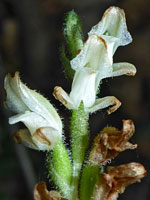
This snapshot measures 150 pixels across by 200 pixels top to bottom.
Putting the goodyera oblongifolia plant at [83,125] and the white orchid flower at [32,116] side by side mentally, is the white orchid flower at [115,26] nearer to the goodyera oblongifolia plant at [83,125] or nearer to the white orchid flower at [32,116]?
the goodyera oblongifolia plant at [83,125]

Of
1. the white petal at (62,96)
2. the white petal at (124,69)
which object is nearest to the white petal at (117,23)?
the white petal at (124,69)

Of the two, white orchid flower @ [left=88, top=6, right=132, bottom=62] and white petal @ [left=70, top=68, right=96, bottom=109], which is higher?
white orchid flower @ [left=88, top=6, right=132, bottom=62]

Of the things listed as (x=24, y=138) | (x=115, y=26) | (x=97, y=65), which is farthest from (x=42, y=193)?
(x=115, y=26)

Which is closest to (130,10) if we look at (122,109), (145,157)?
(122,109)

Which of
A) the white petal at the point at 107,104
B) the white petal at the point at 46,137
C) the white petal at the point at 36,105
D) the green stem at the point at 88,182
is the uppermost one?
the white petal at the point at 36,105

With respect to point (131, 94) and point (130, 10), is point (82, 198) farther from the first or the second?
point (130, 10)

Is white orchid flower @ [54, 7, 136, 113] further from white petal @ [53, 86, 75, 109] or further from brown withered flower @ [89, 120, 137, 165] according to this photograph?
brown withered flower @ [89, 120, 137, 165]

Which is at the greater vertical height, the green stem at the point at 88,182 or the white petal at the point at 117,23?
the white petal at the point at 117,23

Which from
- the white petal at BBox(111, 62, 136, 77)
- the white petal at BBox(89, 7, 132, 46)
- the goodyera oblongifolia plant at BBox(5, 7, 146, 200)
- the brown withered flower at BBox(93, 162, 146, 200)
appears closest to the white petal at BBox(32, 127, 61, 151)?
the goodyera oblongifolia plant at BBox(5, 7, 146, 200)
